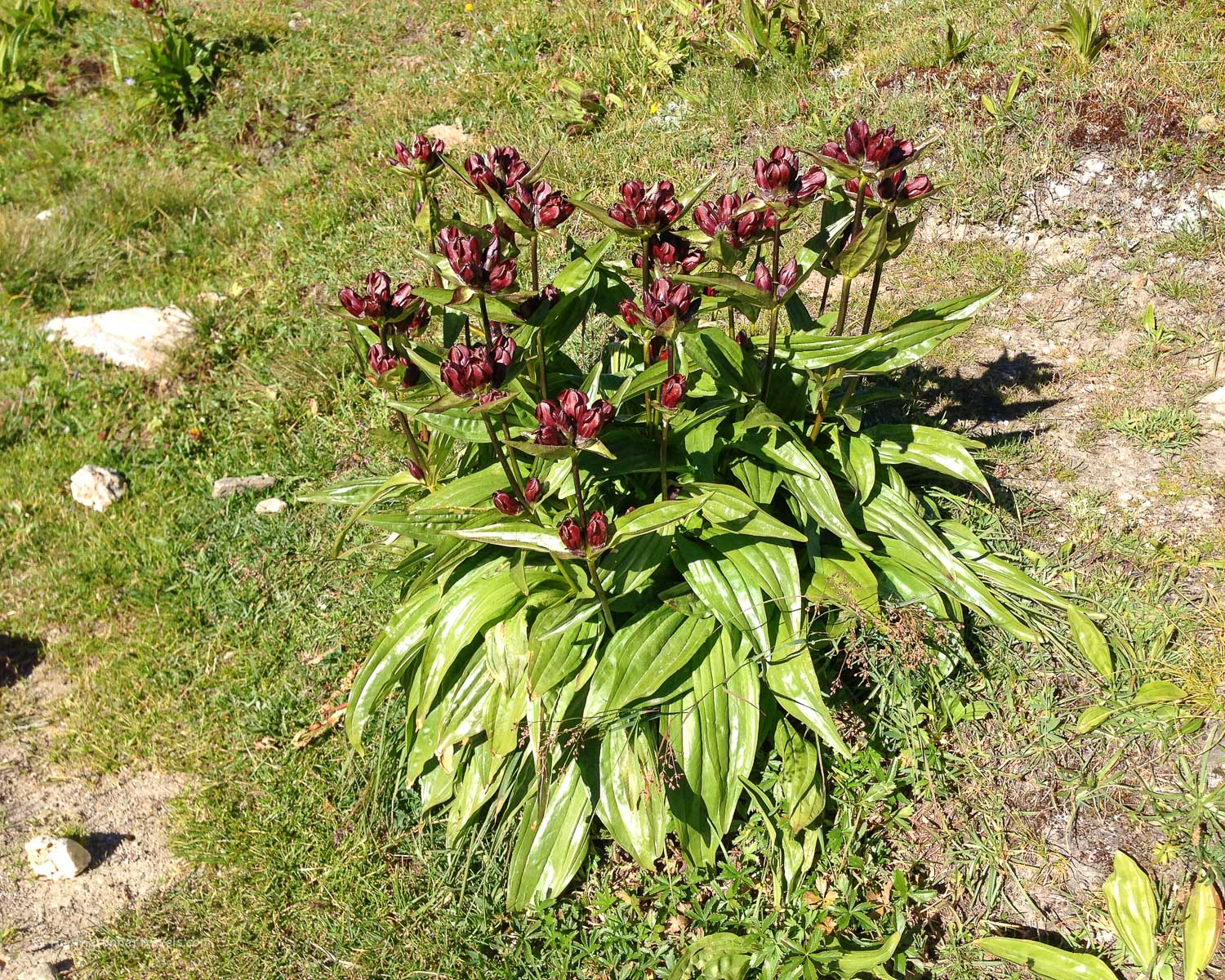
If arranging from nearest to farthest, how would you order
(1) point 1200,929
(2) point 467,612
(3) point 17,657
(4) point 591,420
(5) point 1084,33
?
(4) point 591,420 < (1) point 1200,929 < (2) point 467,612 < (3) point 17,657 < (5) point 1084,33

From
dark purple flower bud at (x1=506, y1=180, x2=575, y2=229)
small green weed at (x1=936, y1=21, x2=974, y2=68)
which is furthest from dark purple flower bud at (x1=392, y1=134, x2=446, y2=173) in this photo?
small green weed at (x1=936, y1=21, x2=974, y2=68)

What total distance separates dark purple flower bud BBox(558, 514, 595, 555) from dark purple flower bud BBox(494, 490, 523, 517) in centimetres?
27

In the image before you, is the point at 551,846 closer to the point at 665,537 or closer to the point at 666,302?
the point at 665,537

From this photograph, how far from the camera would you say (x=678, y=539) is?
11.0 feet

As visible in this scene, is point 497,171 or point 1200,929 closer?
point 1200,929

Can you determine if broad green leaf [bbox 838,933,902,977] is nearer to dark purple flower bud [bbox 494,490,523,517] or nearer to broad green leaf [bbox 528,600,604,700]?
broad green leaf [bbox 528,600,604,700]

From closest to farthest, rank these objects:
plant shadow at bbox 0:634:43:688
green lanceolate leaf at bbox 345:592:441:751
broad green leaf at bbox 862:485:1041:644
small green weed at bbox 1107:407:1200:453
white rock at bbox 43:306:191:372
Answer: broad green leaf at bbox 862:485:1041:644 < green lanceolate leaf at bbox 345:592:441:751 < small green weed at bbox 1107:407:1200:453 < plant shadow at bbox 0:634:43:688 < white rock at bbox 43:306:191:372

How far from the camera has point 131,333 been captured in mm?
6363

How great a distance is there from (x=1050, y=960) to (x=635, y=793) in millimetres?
1331

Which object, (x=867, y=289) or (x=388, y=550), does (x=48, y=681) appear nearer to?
(x=388, y=550)

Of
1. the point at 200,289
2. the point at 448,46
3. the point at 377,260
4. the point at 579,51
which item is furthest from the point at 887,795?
the point at 448,46

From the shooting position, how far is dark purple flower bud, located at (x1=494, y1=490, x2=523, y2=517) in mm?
3043

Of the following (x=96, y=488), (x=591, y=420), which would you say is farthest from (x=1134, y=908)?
(x=96, y=488)

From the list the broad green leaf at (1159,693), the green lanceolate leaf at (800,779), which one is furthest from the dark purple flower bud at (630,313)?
A: the broad green leaf at (1159,693)
